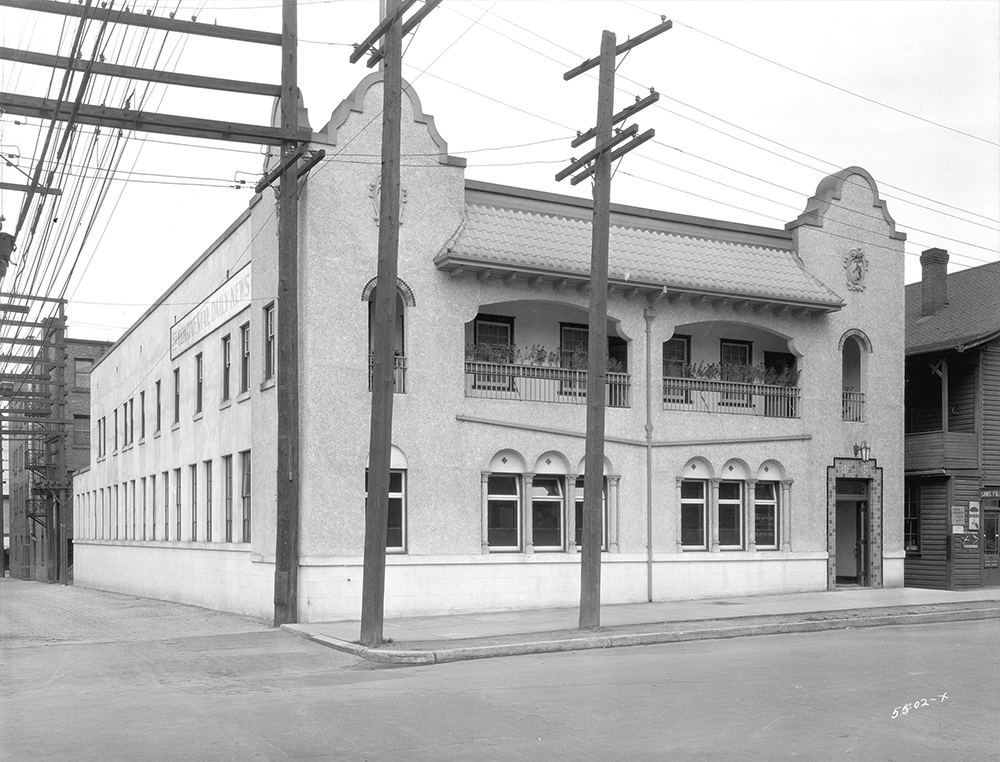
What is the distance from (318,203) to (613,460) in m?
8.44

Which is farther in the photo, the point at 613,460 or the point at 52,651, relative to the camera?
the point at 613,460

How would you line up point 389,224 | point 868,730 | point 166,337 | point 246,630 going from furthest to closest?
point 166,337 → point 246,630 → point 389,224 → point 868,730

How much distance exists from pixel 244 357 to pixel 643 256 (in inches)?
372

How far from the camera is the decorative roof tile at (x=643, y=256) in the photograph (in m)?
23.2

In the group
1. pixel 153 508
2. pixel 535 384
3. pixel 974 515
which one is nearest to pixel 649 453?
pixel 535 384

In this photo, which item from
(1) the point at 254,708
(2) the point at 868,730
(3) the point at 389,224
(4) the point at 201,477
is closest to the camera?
(2) the point at 868,730

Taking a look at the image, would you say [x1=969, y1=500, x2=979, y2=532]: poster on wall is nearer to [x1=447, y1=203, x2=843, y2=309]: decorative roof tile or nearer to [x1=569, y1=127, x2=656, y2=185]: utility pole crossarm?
[x1=447, y1=203, x2=843, y2=309]: decorative roof tile

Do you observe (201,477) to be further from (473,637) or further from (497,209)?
(473,637)

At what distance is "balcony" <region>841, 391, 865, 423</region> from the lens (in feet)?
91.9

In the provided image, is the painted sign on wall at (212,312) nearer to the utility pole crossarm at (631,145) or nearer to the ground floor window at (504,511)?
the ground floor window at (504,511)

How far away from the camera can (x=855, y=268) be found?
92.1 feet

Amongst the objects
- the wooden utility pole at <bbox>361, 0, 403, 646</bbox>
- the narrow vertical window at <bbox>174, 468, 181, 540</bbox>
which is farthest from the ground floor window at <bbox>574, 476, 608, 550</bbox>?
the narrow vertical window at <bbox>174, 468, 181, 540</bbox>

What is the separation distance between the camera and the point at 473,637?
17906 mm

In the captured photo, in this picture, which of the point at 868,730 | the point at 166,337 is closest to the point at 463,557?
the point at 868,730
